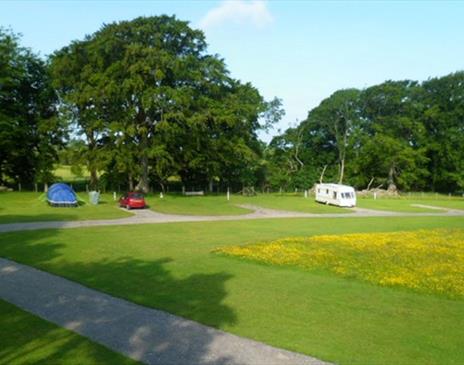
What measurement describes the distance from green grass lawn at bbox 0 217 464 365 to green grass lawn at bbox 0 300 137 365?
7.81 ft

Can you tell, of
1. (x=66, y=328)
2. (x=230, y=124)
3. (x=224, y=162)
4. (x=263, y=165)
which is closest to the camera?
Answer: (x=66, y=328)

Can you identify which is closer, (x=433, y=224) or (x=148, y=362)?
(x=148, y=362)

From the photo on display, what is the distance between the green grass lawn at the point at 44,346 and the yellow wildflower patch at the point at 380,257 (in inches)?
344

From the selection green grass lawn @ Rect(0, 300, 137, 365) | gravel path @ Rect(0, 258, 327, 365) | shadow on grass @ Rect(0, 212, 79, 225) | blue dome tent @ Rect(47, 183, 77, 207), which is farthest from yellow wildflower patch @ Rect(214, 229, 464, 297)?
blue dome tent @ Rect(47, 183, 77, 207)

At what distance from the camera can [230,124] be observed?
49.7m

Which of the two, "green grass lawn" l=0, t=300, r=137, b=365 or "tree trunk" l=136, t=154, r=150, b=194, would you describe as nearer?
"green grass lawn" l=0, t=300, r=137, b=365

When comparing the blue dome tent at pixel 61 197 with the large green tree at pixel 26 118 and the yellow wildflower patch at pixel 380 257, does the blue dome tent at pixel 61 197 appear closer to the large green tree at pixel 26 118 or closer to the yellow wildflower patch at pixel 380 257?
the large green tree at pixel 26 118

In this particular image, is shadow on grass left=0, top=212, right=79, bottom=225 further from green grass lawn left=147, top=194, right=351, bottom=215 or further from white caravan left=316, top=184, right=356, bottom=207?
white caravan left=316, top=184, right=356, bottom=207

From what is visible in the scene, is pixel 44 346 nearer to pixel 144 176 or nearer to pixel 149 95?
pixel 149 95

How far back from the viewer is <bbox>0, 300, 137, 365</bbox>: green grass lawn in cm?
721

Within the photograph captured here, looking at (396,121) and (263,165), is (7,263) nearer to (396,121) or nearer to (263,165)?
(263,165)

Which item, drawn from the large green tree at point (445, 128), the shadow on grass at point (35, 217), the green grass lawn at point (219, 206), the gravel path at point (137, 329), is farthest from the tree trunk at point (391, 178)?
the gravel path at point (137, 329)

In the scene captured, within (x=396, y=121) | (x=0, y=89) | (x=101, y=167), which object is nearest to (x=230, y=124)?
(x=101, y=167)

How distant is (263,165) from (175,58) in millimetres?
27365
